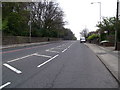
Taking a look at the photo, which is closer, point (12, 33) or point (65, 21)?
point (12, 33)

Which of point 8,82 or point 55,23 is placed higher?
point 55,23

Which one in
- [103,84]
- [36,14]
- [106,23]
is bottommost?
[103,84]

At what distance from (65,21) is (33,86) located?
2656 inches

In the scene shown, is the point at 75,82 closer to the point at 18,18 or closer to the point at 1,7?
the point at 1,7

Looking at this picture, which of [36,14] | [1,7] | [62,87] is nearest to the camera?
[62,87]

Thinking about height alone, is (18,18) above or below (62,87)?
above

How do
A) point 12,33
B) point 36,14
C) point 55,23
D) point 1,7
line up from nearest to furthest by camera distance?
point 1,7 → point 12,33 → point 36,14 → point 55,23

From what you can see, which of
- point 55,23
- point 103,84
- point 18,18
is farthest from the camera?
point 55,23

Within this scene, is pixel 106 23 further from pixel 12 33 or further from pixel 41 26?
pixel 41 26

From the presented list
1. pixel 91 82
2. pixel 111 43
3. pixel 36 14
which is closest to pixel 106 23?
pixel 111 43

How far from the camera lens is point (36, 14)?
64938 millimetres

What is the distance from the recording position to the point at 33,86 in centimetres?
682

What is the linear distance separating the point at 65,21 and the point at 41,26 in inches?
391

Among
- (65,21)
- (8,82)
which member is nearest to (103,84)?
(8,82)
